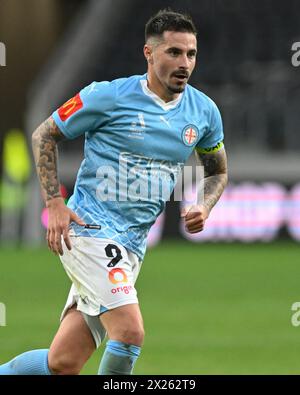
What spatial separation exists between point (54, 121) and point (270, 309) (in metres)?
6.58

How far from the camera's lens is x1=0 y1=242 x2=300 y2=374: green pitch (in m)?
9.00

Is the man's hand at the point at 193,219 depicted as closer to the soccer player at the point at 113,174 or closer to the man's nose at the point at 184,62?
the soccer player at the point at 113,174

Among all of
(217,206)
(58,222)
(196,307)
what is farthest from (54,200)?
(217,206)

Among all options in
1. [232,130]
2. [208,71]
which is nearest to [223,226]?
[232,130]

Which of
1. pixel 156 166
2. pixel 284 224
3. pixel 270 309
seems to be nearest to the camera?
pixel 156 166

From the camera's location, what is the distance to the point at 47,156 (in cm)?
598

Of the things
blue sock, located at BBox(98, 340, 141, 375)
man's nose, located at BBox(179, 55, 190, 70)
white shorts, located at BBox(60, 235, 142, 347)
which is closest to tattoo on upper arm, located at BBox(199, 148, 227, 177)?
man's nose, located at BBox(179, 55, 190, 70)

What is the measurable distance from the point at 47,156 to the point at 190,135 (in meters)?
0.75

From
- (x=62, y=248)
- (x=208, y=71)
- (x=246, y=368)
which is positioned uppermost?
(x=208, y=71)

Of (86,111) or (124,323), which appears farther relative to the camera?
(86,111)

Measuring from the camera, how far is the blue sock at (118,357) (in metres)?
5.66

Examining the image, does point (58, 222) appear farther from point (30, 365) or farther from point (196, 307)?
point (196, 307)

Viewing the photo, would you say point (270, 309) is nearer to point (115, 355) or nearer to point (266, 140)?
point (115, 355)
